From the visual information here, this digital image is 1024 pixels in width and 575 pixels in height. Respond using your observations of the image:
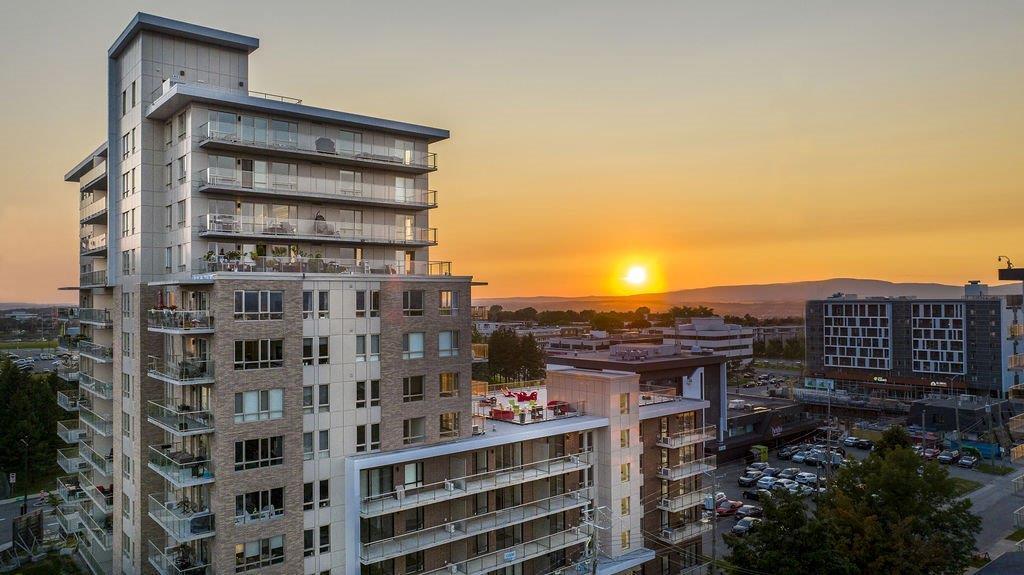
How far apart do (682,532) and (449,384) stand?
23.2m

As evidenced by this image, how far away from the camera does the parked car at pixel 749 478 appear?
78.4m

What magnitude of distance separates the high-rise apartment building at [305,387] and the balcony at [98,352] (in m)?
0.23

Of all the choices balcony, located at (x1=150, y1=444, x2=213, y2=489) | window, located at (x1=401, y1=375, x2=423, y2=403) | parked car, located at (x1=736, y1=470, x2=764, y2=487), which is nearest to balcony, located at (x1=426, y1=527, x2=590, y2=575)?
window, located at (x1=401, y1=375, x2=423, y2=403)

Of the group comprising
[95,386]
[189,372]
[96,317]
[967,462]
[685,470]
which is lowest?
[967,462]

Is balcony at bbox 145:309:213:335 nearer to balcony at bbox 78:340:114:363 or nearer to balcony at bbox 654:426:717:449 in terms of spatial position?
balcony at bbox 78:340:114:363

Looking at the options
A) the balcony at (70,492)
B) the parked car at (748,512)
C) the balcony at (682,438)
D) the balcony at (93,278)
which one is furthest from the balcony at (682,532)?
the balcony at (70,492)

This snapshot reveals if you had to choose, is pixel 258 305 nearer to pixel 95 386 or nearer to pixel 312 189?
pixel 312 189

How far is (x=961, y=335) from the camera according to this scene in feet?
419

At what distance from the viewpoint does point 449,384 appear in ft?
135

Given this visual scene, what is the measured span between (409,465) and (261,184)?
19.6 meters

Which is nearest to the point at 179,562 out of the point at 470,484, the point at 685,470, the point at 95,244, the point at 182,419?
the point at 182,419

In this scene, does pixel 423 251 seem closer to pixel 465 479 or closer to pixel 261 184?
pixel 261 184

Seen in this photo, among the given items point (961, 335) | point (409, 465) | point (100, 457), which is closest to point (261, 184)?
point (409, 465)

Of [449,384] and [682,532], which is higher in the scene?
[449,384]
